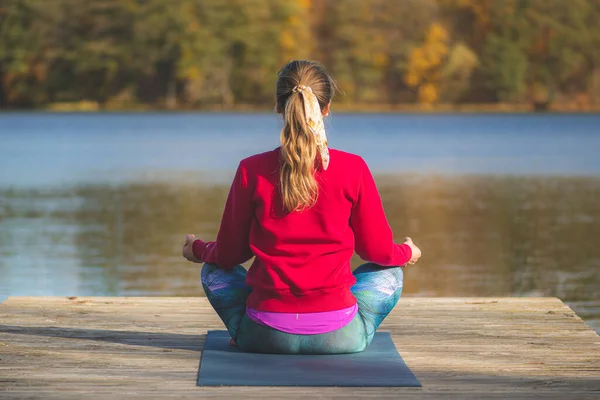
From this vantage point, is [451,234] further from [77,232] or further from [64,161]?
[64,161]

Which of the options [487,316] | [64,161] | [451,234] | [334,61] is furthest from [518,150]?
[334,61]

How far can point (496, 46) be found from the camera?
216ft

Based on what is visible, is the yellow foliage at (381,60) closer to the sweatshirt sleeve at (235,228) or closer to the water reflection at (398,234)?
the water reflection at (398,234)

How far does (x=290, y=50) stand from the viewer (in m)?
62.2

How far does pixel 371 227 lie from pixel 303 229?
0.23 m

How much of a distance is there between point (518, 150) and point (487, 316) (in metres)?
25.8

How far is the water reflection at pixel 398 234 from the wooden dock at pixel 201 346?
2332 millimetres

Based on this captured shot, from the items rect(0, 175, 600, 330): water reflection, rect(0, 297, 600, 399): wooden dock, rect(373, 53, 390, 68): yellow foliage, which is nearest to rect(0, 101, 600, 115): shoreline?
rect(373, 53, 390, 68): yellow foliage

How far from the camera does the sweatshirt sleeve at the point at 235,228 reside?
11.0ft

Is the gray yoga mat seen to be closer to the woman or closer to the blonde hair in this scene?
the woman

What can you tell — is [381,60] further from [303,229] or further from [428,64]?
[303,229]

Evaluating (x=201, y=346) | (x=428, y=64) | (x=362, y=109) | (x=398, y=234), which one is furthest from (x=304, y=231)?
(x=362, y=109)

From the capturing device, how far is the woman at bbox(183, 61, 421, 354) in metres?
3.26

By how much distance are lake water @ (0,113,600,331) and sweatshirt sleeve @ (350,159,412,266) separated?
3.35m
